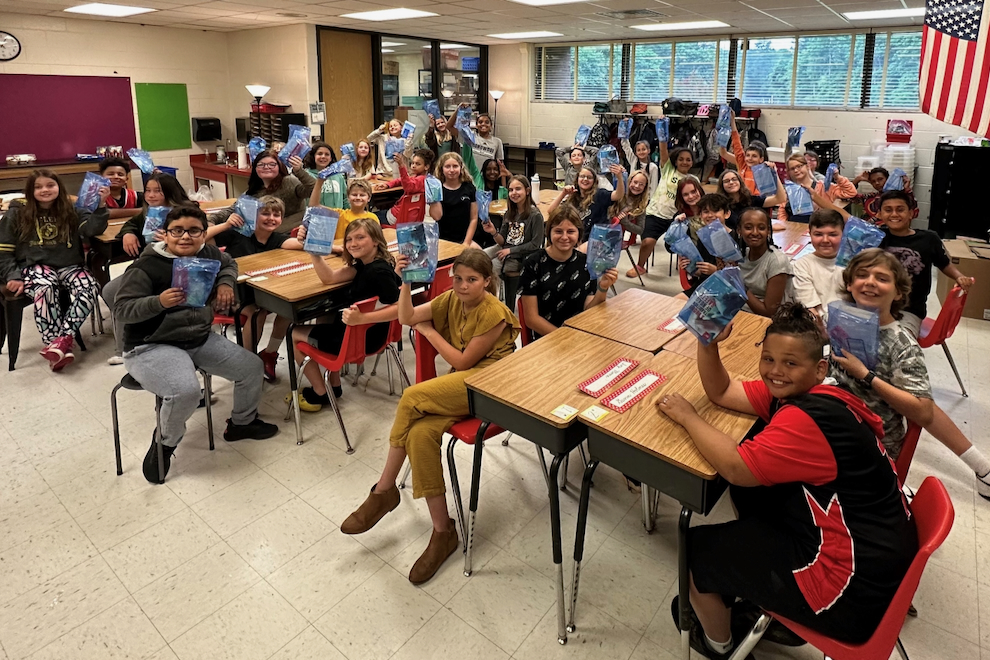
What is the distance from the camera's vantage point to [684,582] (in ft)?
5.73

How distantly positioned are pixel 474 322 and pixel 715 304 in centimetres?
106

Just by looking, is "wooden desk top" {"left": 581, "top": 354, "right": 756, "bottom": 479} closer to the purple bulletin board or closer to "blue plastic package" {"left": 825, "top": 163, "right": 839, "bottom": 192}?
"blue plastic package" {"left": 825, "top": 163, "right": 839, "bottom": 192}

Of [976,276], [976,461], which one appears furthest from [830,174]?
[976,461]

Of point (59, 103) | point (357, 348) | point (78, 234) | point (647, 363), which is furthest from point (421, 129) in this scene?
point (647, 363)

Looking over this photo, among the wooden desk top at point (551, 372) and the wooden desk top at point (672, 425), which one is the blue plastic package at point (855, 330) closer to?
the wooden desk top at point (672, 425)

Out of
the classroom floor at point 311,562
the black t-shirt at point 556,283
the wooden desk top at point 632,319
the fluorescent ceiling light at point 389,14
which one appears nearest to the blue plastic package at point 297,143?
the classroom floor at point 311,562

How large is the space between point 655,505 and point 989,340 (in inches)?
139

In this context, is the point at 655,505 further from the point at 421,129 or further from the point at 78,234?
the point at 421,129

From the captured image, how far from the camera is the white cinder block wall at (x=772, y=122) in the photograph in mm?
8031

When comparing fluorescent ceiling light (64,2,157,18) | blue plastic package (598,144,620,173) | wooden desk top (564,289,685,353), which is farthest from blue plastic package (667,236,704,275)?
fluorescent ceiling light (64,2,157,18)

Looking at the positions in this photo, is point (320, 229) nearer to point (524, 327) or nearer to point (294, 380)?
point (294, 380)

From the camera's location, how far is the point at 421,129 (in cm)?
1000

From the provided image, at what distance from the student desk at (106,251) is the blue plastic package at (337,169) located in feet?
4.28

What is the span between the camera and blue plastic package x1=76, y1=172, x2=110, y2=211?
13.1 feet
